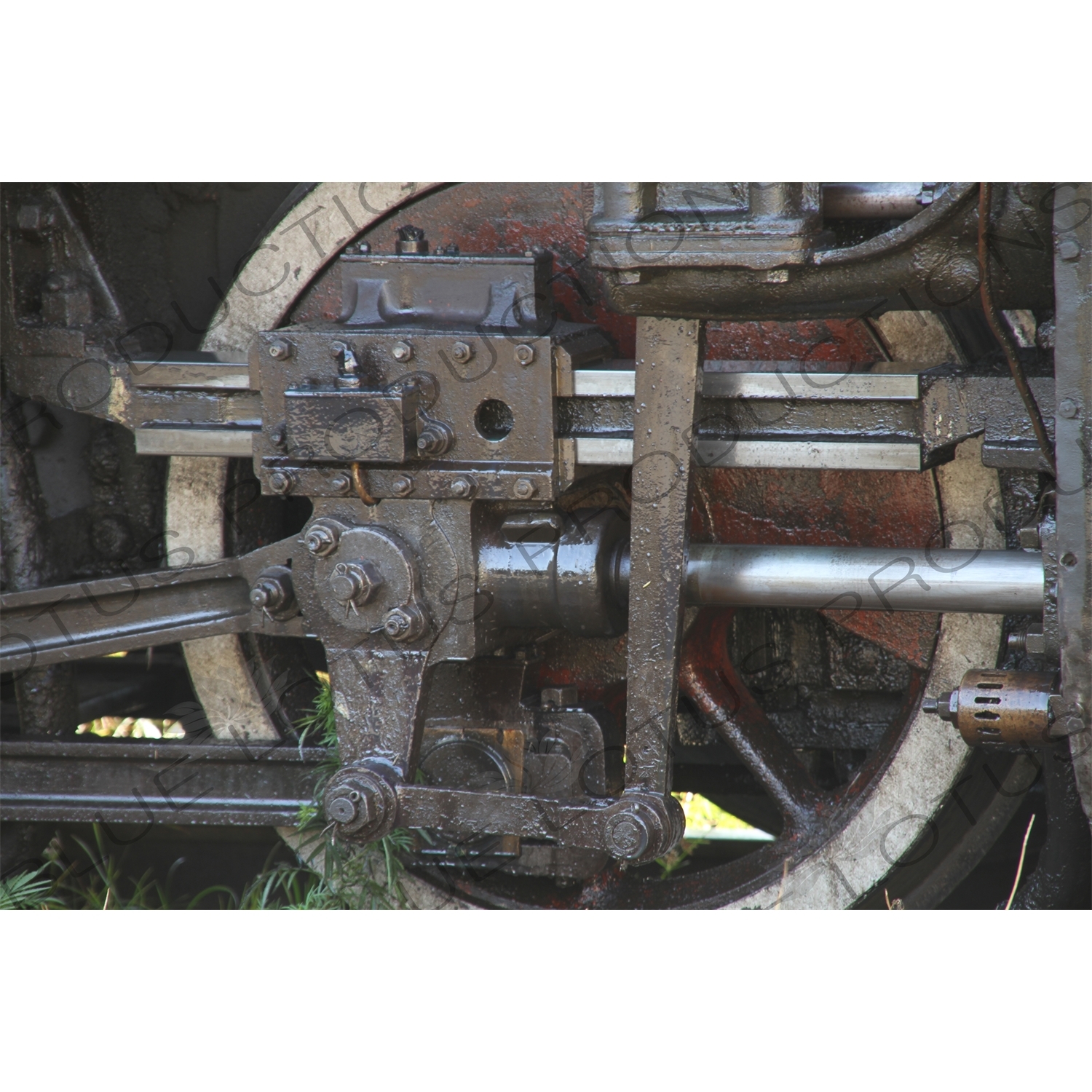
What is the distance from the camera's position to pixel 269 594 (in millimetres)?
2420

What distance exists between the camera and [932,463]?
6.98ft

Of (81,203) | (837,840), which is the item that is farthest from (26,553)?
(837,840)

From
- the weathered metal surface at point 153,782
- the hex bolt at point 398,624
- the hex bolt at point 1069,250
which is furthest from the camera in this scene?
the weathered metal surface at point 153,782

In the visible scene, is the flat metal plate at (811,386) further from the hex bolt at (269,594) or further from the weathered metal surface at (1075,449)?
the hex bolt at (269,594)

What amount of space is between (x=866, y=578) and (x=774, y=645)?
628mm

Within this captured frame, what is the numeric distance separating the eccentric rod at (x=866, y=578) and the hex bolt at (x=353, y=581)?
56 cm

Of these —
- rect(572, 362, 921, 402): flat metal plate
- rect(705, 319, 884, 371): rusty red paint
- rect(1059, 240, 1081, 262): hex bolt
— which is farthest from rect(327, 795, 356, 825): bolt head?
rect(1059, 240, 1081, 262): hex bolt

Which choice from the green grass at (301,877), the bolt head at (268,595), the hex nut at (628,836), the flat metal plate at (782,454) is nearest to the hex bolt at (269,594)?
the bolt head at (268,595)

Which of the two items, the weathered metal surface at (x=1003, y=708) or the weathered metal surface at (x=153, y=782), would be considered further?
the weathered metal surface at (x=153, y=782)

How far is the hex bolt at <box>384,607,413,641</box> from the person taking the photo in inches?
87.5

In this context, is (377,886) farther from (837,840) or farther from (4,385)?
(4,385)

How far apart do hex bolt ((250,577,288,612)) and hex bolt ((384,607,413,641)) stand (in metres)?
0.30

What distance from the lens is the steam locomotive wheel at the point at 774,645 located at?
7.95 ft

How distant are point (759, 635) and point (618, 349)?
0.72 m
